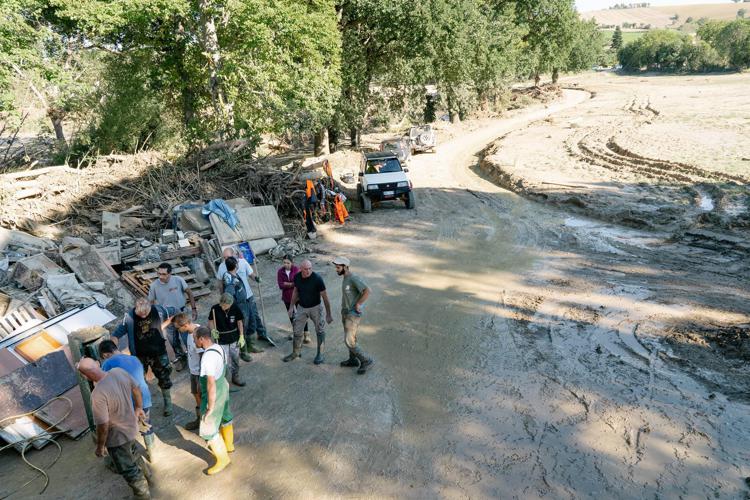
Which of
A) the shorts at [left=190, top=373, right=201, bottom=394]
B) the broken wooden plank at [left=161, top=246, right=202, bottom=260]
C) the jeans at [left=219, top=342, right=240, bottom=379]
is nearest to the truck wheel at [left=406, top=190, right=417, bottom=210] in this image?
the broken wooden plank at [left=161, top=246, right=202, bottom=260]

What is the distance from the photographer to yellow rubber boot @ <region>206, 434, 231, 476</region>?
5.60 m

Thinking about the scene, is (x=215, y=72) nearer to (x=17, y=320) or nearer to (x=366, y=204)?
(x=366, y=204)

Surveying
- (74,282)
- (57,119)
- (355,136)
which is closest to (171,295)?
(74,282)

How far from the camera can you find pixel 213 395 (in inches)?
212

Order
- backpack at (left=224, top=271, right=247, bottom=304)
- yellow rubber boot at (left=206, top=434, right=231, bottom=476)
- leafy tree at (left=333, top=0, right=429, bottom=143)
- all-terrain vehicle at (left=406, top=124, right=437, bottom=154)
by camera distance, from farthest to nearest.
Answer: all-terrain vehicle at (left=406, top=124, right=437, bottom=154)
leafy tree at (left=333, top=0, right=429, bottom=143)
backpack at (left=224, top=271, right=247, bottom=304)
yellow rubber boot at (left=206, top=434, right=231, bottom=476)

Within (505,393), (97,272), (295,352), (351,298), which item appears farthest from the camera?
(97,272)

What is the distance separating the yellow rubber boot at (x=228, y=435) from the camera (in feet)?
19.2

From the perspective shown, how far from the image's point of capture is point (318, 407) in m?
6.84

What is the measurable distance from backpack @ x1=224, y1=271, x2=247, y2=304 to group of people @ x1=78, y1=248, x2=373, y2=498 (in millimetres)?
16

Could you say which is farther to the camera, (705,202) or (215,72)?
(215,72)

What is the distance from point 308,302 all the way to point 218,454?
2620mm

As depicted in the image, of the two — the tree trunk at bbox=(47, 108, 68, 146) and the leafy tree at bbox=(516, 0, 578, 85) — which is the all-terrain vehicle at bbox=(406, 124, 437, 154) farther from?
the leafy tree at bbox=(516, 0, 578, 85)

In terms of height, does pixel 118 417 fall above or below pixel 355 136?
below

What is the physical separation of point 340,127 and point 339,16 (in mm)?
5603
